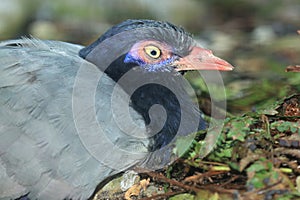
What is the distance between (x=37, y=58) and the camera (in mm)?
3818

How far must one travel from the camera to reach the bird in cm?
352

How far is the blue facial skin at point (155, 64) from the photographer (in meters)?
3.98

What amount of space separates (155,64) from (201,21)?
5.62 meters

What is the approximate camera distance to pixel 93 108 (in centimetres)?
362

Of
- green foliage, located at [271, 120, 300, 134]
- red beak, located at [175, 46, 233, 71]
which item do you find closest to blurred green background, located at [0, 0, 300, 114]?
red beak, located at [175, 46, 233, 71]

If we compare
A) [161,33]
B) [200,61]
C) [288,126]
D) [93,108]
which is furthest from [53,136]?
[288,126]

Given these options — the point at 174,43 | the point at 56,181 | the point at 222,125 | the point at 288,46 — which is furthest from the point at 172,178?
the point at 288,46

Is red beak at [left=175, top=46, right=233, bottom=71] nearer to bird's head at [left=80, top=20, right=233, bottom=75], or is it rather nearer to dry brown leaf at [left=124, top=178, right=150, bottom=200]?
bird's head at [left=80, top=20, right=233, bottom=75]

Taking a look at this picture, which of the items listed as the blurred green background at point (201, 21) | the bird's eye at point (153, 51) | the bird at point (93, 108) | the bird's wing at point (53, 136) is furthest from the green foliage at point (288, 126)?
the blurred green background at point (201, 21)

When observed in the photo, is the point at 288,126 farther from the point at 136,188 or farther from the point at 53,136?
the point at 53,136

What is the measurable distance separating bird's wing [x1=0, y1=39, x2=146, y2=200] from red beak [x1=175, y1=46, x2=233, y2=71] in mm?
523

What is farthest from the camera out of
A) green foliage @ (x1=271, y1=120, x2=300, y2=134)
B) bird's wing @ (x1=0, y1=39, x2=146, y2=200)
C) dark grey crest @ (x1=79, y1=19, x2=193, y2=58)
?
dark grey crest @ (x1=79, y1=19, x2=193, y2=58)

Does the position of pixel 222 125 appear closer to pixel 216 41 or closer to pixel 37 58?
pixel 37 58

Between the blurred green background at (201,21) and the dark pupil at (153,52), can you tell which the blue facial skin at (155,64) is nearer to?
the dark pupil at (153,52)
